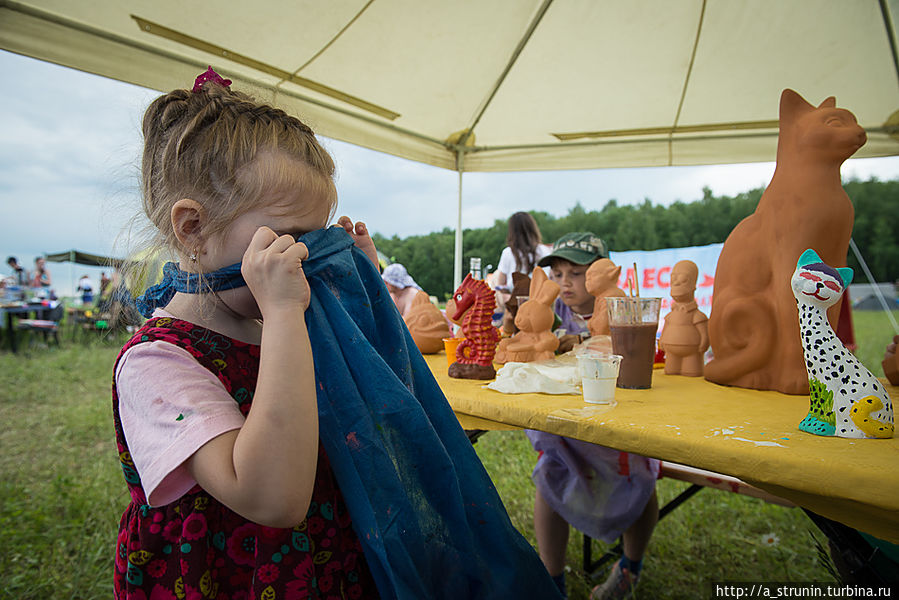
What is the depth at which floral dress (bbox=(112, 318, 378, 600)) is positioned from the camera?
2.35ft

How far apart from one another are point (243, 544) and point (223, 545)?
28mm

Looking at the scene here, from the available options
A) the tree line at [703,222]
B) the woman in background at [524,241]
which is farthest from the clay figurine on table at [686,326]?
the tree line at [703,222]

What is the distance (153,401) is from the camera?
70 cm

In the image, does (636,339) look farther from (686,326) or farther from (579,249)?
(579,249)

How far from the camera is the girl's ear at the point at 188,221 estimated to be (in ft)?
2.59

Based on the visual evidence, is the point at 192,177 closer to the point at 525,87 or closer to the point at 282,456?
the point at 282,456

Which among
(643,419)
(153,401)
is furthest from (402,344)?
(643,419)

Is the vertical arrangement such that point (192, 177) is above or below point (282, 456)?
above

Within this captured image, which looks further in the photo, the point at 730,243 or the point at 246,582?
the point at 730,243

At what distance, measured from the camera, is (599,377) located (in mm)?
1268

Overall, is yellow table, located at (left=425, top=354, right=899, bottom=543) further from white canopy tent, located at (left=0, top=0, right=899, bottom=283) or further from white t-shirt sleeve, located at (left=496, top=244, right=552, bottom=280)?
white t-shirt sleeve, located at (left=496, top=244, right=552, bottom=280)

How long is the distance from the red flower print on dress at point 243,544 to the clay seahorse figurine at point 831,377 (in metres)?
1.03

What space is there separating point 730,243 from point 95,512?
3204 millimetres

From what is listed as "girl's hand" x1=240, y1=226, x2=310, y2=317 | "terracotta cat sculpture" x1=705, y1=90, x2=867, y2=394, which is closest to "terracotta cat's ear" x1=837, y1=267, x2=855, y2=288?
"terracotta cat sculpture" x1=705, y1=90, x2=867, y2=394
